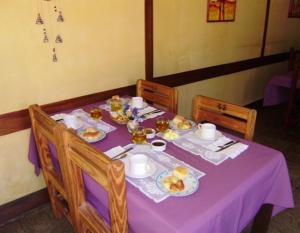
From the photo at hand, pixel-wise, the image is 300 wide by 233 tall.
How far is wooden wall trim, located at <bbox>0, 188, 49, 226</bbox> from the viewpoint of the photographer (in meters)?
1.82

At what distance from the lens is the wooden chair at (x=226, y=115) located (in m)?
1.42

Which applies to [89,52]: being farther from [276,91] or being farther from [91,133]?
[276,91]

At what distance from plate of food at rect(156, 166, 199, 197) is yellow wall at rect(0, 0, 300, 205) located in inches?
45.8

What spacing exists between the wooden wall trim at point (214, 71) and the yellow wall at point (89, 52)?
6cm

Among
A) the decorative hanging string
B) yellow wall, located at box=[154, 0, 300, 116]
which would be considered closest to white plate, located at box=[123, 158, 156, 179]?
the decorative hanging string

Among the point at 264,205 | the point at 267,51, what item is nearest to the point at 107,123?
the point at 264,205

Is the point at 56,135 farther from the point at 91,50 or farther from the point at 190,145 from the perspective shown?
the point at 91,50

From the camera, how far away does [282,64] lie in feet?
13.9

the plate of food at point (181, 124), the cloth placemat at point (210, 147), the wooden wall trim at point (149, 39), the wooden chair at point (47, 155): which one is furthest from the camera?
the wooden wall trim at point (149, 39)

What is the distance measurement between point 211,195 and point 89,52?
1.41 meters

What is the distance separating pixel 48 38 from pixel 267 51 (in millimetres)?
3208

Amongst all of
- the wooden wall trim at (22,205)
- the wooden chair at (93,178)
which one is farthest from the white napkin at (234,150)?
the wooden wall trim at (22,205)

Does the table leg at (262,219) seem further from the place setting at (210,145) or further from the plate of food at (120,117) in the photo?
the plate of food at (120,117)

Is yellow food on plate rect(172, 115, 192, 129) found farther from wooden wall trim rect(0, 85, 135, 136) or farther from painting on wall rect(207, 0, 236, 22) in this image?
painting on wall rect(207, 0, 236, 22)
